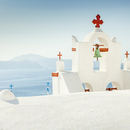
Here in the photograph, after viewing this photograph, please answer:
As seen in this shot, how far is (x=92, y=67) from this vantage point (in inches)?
341

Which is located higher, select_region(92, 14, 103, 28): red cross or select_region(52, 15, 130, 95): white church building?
select_region(92, 14, 103, 28): red cross

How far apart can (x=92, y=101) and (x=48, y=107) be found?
0.86 metres

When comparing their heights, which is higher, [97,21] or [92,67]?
[97,21]

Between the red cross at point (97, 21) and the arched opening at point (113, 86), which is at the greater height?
the red cross at point (97, 21)

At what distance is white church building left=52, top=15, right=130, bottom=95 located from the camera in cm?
820

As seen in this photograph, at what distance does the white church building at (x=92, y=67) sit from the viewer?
8202 millimetres

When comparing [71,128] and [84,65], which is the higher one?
[84,65]

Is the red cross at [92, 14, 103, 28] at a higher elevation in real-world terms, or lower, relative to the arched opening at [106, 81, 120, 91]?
higher

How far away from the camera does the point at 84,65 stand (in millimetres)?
8516

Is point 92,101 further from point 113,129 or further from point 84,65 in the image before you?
point 84,65

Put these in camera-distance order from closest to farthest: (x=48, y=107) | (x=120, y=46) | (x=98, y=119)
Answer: (x=98, y=119), (x=48, y=107), (x=120, y=46)

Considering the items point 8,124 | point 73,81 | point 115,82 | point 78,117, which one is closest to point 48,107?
point 78,117

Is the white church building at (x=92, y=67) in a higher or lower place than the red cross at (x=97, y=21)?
lower

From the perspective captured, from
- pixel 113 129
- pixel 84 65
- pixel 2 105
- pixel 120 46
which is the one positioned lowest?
pixel 113 129
